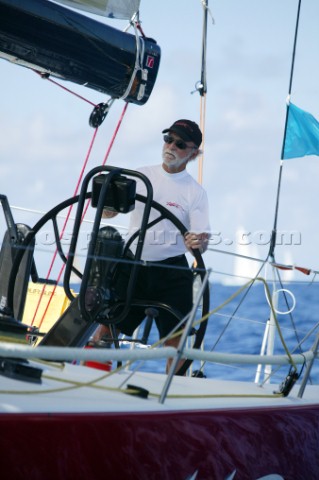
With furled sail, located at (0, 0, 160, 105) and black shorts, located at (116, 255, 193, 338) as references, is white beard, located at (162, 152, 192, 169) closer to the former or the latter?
furled sail, located at (0, 0, 160, 105)

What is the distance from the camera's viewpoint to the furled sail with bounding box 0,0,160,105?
3.81 m

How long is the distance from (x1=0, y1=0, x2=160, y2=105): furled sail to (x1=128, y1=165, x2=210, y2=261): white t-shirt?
41cm

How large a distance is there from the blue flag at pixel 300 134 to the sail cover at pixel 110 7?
200 centimetres

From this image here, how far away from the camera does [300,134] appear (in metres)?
6.50

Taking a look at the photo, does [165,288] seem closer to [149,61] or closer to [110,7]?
[149,61]

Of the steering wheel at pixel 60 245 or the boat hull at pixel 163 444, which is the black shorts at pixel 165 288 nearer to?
the steering wheel at pixel 60 245

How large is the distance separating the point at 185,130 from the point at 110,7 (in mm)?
765

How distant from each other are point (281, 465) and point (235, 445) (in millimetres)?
287

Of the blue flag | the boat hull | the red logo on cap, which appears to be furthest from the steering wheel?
the blue flag

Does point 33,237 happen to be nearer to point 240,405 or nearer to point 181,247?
point 181,247

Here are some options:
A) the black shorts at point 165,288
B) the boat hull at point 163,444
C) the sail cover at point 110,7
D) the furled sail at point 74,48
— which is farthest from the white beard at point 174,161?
the boat hull at point 163,444

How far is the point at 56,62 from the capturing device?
3.92 metres

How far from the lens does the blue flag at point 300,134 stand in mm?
A: 6395

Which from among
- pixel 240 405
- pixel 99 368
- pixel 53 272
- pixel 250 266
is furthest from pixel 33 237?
pixel 240 405
